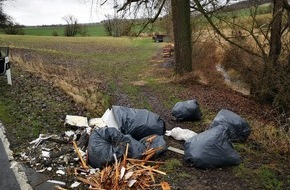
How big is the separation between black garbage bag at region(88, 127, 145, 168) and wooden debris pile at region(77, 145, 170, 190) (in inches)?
5.3

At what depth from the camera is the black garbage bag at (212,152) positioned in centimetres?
566

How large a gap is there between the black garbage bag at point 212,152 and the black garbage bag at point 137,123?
101 cm

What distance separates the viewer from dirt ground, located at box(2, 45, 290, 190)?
17.2 feet

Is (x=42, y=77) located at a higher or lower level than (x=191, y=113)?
higher

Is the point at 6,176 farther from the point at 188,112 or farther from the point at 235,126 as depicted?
the point at 188,112

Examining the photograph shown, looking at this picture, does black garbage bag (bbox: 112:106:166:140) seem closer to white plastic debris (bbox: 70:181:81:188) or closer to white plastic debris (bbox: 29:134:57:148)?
white plastic debris (bbox: 29:134:57:148)

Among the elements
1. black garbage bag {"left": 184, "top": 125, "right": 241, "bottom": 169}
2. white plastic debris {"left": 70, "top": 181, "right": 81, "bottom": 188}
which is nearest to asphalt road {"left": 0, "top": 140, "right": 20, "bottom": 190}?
white plastic debris {"left": 70, "top": 181, "right": 81, "bottom": 188}

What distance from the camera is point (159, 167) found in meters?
5.64

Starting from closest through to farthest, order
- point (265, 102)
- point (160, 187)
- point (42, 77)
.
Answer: point (160, 187) → point (42, 77) → point (265, 102)

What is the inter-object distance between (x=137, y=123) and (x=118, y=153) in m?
1.26

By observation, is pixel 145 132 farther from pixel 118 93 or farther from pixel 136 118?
pixel 118 93

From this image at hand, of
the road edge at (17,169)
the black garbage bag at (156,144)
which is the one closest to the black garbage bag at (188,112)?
the black garbage bag at (156,144)

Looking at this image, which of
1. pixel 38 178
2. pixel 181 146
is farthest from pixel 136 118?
pixel 38 178

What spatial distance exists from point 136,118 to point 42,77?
6.28 metres
